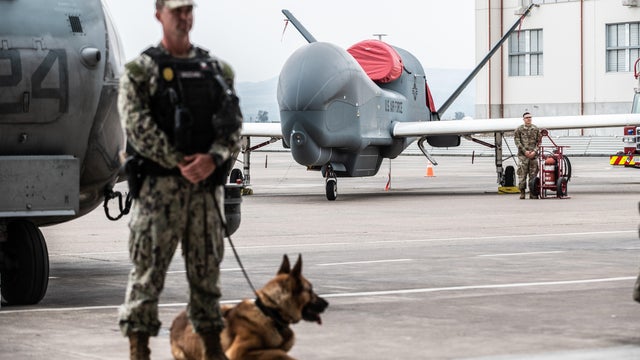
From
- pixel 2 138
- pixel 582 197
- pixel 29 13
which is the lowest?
pixel 582 197

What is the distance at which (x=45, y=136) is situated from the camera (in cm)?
1085

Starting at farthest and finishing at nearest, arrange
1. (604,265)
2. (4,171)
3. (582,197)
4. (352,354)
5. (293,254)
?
(582,197)
(293,254)
(604,265)
(4,171)
(352,354)

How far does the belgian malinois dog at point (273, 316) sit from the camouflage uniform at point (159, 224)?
142mm

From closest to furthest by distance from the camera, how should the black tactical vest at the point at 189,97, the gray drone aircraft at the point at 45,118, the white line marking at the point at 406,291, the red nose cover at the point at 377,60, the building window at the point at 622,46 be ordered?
1. the black tactical vest at the point at 189,97
2. the gray drone aircraft at the point at 45,118
3. the white line marking at the point at 406,291
4. the red nose cover at the point at 377,60
5. the building window at the point at 622,46

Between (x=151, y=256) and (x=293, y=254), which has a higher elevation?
(x=151, y=256)

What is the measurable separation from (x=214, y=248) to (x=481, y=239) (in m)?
11.0

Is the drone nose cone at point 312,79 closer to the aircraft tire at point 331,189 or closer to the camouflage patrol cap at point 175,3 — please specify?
the aircraft tire at point 331,189

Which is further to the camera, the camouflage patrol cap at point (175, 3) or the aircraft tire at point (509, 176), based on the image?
the aircraft tire at point (509, 176)

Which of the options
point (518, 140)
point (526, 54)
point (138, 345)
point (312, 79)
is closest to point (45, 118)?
point (138, 345)

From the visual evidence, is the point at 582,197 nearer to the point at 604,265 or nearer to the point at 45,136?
the point at 604,265

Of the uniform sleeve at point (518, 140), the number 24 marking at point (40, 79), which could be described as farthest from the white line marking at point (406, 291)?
the uniform sleeve at point (518, 140)

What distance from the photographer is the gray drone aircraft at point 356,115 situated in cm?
2738

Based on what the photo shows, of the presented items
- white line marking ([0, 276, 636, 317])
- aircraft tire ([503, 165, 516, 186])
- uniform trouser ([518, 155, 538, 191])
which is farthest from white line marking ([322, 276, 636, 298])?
aircraft tire ([503, 165, 516, 186])

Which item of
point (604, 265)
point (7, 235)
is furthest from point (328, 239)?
point (7, 235)
